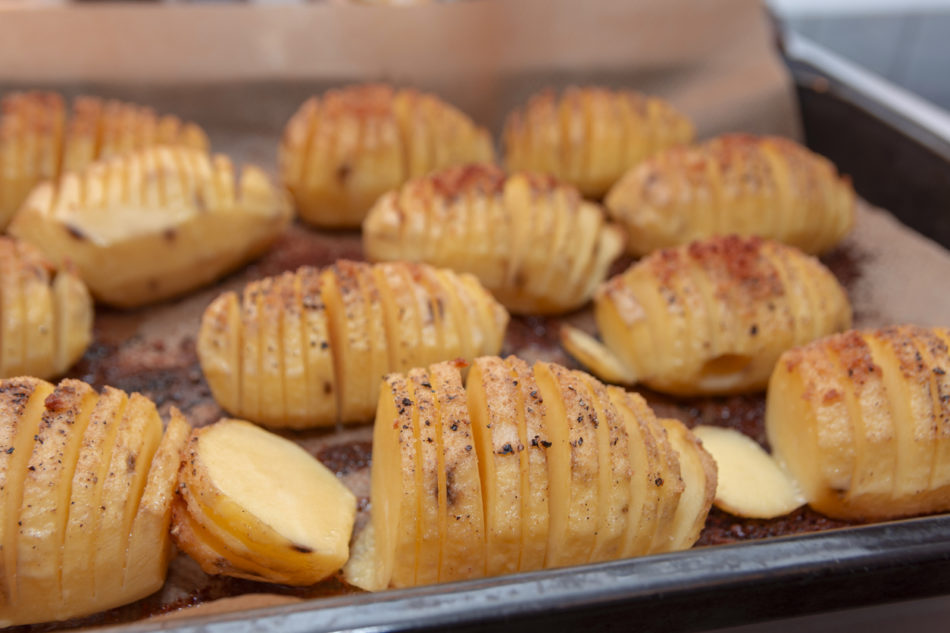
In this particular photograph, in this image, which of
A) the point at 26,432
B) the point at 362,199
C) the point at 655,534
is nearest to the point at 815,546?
the point at 655,534

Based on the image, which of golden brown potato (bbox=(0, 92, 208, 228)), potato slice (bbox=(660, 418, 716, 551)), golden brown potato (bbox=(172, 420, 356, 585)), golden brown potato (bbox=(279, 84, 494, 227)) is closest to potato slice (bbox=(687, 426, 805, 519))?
potato slice (bbox=(660, 418, 716, 551))

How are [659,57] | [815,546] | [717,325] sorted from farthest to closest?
[659,57], [717,325], [815,546]

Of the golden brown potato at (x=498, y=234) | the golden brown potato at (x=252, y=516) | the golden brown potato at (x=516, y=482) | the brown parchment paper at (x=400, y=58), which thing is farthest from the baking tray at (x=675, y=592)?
the brown parchment paper at (x=400, y=58)

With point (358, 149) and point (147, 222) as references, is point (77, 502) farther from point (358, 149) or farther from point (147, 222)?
point (358, 149)

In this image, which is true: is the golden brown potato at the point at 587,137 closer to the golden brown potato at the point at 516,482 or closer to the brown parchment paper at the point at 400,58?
the brown parchment paper at the point at 400,58

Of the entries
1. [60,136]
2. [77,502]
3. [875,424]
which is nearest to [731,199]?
[875,424]

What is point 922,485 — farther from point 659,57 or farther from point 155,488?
point 659,57
